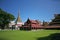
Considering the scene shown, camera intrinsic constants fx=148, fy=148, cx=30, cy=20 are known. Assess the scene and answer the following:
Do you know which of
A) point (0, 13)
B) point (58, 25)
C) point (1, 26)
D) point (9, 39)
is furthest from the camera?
point (1, 26)

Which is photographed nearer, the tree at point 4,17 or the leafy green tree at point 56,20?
the leafy green tree at point 56,20

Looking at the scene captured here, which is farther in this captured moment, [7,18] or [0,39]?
[7,18]

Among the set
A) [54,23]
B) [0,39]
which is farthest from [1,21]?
[0,39]

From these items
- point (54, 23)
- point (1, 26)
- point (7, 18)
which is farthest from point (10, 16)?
point (54, 23)

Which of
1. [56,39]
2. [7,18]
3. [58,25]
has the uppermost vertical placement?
[7,18]

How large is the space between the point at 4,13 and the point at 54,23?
49.2ft

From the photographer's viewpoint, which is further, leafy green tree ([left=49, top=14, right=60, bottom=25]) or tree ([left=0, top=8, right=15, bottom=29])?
tree ([left=0, top=8, right=15, bottom=29])

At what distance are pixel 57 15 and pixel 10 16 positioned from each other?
14.1m

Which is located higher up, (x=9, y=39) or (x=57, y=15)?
(x=57, y=15)

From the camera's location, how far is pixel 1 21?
142 feet

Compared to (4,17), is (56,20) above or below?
below

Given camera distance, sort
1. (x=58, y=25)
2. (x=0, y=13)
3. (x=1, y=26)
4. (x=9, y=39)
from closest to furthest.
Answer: (x=9, y=39) < (x=58, y=25) < (x=0, y=13) < (x=1, y=26)

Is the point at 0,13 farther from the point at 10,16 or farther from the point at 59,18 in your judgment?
the point at 59,18

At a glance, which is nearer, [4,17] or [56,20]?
[56,20]
